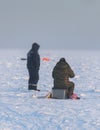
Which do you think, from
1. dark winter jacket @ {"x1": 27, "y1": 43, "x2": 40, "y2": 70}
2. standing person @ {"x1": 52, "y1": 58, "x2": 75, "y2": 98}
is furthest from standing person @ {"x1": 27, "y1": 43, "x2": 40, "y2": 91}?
standing person @ {"x1": 52, "y1": 58, "x2": 75, "y2": 98}

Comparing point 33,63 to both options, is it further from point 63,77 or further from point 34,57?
point 63,77

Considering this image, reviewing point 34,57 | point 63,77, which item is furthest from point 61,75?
point 34,57

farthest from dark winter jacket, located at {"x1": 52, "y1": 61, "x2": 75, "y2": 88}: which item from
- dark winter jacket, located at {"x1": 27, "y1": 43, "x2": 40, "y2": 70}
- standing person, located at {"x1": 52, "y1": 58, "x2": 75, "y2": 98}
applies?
dark winter jacket, located at {"x1": 27, "y1": 43, "x2": 40, "y2": 70}

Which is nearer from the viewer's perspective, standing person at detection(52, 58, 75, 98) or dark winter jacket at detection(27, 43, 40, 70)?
standing person at detection(52, 58, 75, 98)

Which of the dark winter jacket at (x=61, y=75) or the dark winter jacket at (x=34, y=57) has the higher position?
the dark winter jacket at (x=34, y=57)

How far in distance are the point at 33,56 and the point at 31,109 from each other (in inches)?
194

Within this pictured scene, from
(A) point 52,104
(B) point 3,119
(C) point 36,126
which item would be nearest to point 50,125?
(C) point 36,126

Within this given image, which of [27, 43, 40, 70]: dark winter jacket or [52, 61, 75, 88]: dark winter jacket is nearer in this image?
[52, 61, 75, 88]: dark winter jacket

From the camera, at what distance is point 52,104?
41.1ft

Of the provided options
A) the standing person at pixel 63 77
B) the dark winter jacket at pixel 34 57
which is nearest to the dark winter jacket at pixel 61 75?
the standing person at pixel 63 77

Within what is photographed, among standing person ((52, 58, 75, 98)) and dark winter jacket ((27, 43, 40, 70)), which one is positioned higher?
dark winter jacket ((27, 43, 40, 70))

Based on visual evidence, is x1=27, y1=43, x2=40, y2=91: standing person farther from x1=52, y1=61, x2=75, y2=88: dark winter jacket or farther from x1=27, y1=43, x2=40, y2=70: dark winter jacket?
x1=52, y1=61, x2=75, y2=88: dark winter jacket

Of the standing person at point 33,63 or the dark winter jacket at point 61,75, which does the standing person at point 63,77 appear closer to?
the dark winter jacket at point 61,75

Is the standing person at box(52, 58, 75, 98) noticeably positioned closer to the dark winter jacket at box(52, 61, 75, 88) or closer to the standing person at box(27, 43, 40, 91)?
the dark winter jacket at box(52, 61, 75, 88)
